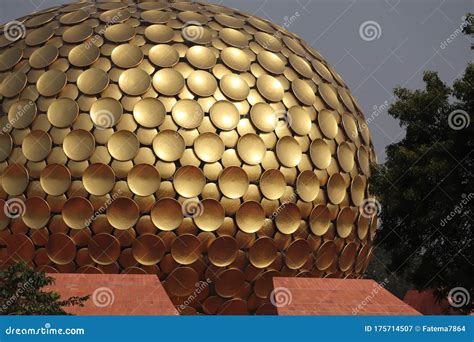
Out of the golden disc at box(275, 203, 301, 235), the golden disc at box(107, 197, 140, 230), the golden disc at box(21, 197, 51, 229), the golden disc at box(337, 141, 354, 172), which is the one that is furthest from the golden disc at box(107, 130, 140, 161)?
the golden disc at box(337, 141, 354, 172)

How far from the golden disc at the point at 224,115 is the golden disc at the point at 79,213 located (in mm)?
3035

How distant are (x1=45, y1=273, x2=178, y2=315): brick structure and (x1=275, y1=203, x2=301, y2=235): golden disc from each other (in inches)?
111

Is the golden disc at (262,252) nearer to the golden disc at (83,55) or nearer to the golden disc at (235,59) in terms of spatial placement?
the golden disc at (235,59)

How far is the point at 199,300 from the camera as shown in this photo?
14.4m

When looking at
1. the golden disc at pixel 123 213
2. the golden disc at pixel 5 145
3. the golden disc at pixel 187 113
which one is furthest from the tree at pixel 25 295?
the golden disc at pixel 187 113

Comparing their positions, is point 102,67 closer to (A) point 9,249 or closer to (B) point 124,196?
(B) point 124,196

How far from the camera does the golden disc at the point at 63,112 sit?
1484 centimetres

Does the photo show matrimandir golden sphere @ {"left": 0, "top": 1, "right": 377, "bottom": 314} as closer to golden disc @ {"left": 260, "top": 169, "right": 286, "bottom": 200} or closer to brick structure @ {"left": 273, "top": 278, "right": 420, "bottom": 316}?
golden disc @ {"left": 260, "top": 169, "right": 286, "bottom": 200}

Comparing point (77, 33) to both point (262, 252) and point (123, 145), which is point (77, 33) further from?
point (262, 252)

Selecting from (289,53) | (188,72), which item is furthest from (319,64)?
(188,72)

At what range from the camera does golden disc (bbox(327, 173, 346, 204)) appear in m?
15.9

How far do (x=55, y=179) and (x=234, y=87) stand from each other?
4175 mm

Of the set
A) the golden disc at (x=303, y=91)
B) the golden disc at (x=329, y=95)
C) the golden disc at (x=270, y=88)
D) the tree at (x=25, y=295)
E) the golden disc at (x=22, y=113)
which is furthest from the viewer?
the golden disc at (x=329, y=95)

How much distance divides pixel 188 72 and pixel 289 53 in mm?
3112
